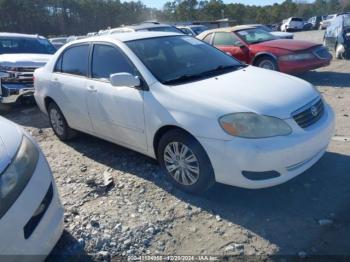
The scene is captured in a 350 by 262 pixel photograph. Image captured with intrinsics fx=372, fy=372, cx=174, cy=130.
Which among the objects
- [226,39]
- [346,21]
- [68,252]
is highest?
[346,21]

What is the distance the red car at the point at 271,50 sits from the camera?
888cm

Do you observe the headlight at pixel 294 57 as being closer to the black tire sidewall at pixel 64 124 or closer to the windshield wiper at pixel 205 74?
the windshield wiper at pixel 205 74

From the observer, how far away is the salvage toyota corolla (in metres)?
3.34

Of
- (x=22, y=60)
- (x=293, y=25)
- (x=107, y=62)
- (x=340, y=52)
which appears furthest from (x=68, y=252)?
(x=293, y=25)

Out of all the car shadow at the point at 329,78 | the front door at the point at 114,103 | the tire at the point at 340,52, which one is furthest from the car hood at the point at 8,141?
the tire at the point at 340,52

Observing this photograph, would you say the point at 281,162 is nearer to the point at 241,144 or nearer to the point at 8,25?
the point at 241,144

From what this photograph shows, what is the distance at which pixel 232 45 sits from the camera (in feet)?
33.0

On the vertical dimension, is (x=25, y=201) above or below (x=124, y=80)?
below

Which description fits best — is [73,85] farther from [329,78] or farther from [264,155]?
[329,78]

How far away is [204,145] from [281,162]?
711 millimetres

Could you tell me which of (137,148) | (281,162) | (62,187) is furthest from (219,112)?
(62,187)

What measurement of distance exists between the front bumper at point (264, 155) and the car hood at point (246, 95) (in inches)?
9.3

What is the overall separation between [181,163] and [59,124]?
9.05 ft

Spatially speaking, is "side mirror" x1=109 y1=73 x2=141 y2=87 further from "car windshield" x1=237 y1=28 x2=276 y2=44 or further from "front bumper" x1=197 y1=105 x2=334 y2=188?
"car windshield" x1=237 y1=28 x2=276 y2=44
